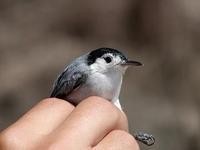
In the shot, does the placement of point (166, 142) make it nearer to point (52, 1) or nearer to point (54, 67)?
point (54, 67)

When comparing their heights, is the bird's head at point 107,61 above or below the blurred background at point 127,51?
above

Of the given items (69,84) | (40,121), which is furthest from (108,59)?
(40,121)

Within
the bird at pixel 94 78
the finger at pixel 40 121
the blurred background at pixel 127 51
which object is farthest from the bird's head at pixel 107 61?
the blurred background at pixel 127 51

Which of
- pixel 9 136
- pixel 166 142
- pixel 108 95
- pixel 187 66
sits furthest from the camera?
pixel 187 66

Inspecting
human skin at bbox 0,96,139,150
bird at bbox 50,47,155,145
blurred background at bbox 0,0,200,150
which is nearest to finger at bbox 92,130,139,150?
human skin at bbox 0,96,139,150

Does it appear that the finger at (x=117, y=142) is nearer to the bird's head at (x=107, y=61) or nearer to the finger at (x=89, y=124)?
the finger at (x=89, y=124)

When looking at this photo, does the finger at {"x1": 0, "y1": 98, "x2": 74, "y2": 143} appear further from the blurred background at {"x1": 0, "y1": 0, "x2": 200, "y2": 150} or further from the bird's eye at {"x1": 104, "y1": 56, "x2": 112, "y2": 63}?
the blurred background at {"x1": 0, "y1": 0, "x2": 200, "y2": 150}

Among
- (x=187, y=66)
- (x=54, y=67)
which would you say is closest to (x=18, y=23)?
(x=54, y=67)
